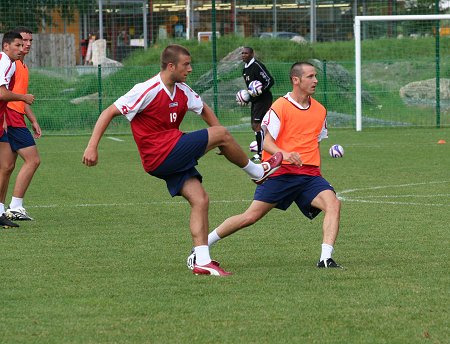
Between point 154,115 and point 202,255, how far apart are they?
1.15m

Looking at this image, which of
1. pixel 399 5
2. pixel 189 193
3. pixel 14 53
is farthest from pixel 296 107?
pixel 399 5

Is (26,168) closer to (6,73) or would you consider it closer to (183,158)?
(6,73)

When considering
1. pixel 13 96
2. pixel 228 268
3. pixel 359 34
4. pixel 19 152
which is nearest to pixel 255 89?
pixel 359 34

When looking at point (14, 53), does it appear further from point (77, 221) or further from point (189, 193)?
point (189, 193)

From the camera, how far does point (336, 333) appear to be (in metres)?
6.43

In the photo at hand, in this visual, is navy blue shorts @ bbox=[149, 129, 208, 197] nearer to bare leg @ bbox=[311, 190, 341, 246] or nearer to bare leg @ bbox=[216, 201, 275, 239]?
bare leg @ bbox=[216, 201, 275, 239]

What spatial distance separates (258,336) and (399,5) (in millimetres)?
26769

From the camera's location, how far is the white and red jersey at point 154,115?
27.2 feet

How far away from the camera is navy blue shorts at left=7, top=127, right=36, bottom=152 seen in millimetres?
12391

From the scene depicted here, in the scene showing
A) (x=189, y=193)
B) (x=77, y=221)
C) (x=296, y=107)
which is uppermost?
(x=296, y=107)

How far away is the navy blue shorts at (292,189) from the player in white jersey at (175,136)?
14.9 inches

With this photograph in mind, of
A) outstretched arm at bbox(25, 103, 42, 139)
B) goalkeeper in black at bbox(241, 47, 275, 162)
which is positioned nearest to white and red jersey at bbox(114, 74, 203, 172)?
outstretched arm at bbox(25, 103, 42, 139)

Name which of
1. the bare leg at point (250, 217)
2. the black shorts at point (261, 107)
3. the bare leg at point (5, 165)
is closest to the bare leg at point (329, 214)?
the bare leg at point (250, 217)

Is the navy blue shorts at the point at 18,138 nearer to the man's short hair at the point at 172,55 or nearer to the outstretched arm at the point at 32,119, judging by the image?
the outstretched arm at the point at 32,119
